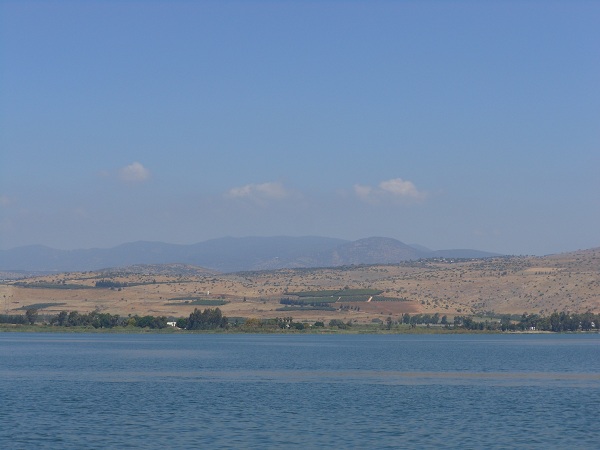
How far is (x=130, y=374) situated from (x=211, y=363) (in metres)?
15.6

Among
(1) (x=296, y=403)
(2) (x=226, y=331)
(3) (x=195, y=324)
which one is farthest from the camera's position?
(2) (x=226, y=331)

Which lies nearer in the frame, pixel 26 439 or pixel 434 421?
pixel 26 439

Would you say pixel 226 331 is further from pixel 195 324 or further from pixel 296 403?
pixel 296 403

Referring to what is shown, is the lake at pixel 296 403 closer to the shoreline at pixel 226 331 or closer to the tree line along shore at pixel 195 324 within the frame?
the shoreline at pixel 226 331

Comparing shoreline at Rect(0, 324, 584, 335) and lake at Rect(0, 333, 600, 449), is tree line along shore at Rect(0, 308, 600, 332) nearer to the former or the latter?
shoreline at Rect(0, 324, 584, 335)

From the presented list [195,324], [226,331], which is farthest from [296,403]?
[195,324]

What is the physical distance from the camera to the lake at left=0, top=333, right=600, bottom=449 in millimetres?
43375

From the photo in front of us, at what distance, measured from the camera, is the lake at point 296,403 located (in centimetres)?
4338

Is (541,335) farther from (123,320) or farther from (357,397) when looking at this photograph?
(357,397)

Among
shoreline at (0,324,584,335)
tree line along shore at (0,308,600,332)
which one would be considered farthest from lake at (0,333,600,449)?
tree line along shore at (0,308,600,332)

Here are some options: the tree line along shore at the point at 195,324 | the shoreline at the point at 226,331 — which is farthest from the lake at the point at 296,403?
the tree line along shore at the point at 195,324

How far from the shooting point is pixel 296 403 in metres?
56.7

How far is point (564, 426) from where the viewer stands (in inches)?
1870

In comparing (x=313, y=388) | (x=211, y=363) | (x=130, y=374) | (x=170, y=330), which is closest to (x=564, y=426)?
(x=313, y=388)
